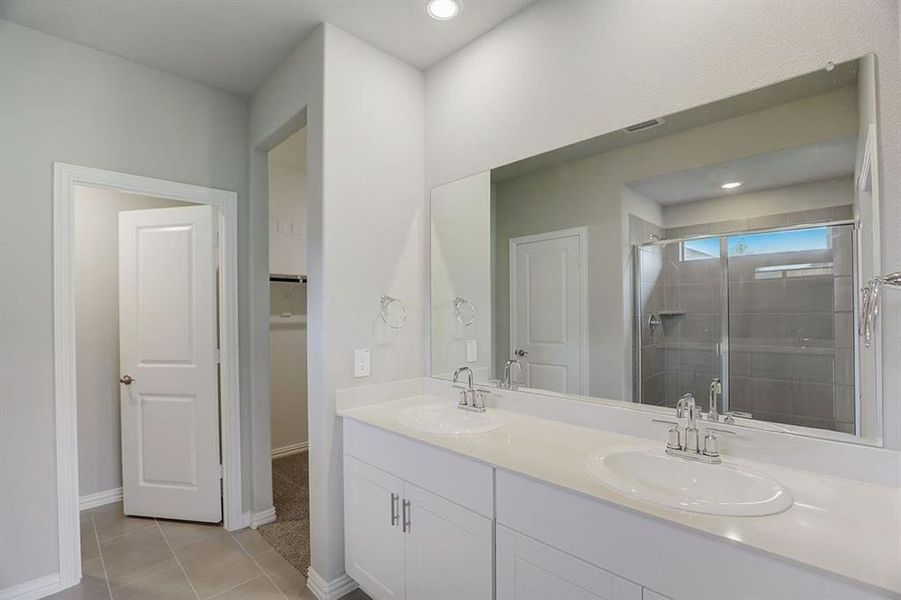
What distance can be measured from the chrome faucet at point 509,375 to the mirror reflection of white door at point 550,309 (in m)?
0.03

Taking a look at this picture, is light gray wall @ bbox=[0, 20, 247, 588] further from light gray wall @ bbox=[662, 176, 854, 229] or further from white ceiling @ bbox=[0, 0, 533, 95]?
light gray wall @ bbox=[662, 176, 854, 229]

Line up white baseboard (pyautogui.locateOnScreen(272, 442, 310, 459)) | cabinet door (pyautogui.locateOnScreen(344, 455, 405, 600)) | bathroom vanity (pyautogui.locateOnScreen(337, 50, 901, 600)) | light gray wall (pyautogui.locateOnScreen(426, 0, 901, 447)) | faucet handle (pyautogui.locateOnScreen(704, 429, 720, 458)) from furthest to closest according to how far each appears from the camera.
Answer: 1. white baseboard (pyautogui.locateOnScreen(272, 442, 310, 459))
2. cabinet door (pyautogui.locateOnScreen(344, 455, 405, 600))
3. faucet handle (pyautogui.locateOnScreen(704, 429, 720, 458))
4. light gray wall (pyautogui.locateOnScreen(426, 0, 901, 447))
5. bathroom vanity (pyautogui.locateOnScreen(337, 50, 901, 600))

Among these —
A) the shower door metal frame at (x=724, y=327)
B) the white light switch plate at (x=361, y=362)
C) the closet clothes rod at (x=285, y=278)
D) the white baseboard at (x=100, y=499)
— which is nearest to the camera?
the shower door metal frame at (x=724, y=327)

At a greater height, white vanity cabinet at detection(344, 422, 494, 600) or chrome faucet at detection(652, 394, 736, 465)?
chrome faucet at detection(652, 394, 736, 465)

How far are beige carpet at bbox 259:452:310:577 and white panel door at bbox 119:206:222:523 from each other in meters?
0.40

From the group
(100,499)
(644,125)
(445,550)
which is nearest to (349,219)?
(644,125)

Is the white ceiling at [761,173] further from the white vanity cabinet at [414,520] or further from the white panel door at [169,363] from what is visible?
the white panel door at [169,363]

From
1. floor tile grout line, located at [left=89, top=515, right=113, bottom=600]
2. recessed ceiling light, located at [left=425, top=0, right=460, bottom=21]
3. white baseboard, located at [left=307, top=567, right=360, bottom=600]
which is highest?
recessed ceiling light, located at [left=425, top=0, right=460, bottom=21]

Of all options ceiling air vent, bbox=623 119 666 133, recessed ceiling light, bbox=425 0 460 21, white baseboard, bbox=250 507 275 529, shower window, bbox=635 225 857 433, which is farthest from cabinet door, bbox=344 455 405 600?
recessed ceiling light, bbox=425 0 460 21

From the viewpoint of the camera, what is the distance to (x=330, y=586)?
77.7 inches

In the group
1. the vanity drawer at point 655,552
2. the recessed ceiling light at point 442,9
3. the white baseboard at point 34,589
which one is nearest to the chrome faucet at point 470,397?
the vanity drawer at point 655,552

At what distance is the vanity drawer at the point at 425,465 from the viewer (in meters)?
1.40

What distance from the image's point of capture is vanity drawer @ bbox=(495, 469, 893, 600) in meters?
0.83

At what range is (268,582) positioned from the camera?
2111 millimetres
